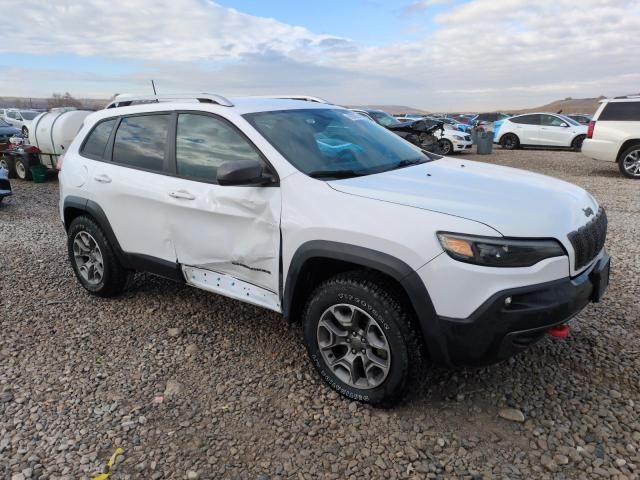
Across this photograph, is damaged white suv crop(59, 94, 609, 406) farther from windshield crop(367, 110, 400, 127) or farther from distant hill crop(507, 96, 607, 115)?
distant hill crop(507, 96, 607, 115)

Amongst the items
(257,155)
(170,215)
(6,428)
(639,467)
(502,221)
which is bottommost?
(6,428)

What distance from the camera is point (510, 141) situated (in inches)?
803

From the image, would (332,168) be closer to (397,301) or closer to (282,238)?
(282,238)

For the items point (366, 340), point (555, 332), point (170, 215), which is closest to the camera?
point (555, 332)

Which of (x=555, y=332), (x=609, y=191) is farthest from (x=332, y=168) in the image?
(x=609, y=191)

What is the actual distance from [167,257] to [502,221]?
251 cm

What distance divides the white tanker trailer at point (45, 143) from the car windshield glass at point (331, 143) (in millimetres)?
9968

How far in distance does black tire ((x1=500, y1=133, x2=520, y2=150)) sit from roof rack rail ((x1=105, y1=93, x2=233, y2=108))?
18645mm

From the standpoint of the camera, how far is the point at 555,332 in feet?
8.69

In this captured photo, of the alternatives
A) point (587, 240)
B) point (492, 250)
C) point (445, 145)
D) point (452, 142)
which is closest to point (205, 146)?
point (492, 250)

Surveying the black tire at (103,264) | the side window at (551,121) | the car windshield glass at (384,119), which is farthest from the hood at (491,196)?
the side window at (551,121)

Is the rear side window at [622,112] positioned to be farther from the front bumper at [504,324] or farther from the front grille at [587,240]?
A: the front bumper at [504,324]

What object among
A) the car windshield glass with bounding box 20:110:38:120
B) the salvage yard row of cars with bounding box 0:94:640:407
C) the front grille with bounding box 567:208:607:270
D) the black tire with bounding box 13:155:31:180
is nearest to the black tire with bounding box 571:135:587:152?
the salvage yard row of cars with bounding box 0:94:640:407

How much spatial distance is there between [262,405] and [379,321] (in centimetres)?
95
